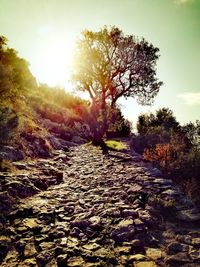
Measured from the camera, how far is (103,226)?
6.98 metres

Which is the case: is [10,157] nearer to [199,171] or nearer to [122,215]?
[122,215]

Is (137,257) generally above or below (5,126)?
below

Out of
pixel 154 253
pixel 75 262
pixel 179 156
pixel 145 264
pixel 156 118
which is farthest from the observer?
pixel 156 118

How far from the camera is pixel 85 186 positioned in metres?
10.7

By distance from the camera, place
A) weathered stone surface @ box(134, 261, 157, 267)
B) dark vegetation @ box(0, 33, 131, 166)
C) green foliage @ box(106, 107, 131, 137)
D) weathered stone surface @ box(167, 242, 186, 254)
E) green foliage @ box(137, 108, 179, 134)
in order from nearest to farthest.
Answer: weathered stone surface @ box(134, 261, 157, 267), weathered stone surface @ box(167, 242, 186, 254), dark vegetation @ box(0, 33, 131, 166), green foliage @ box(137, 108, 179, 134), green foliage @ box(106, 107, 131, 137)

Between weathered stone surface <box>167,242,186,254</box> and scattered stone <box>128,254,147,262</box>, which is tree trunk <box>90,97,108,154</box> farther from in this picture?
scattered stone <box>128,254,147,262</box>

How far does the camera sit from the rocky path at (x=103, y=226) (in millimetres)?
5566

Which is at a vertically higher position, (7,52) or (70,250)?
(7,52)

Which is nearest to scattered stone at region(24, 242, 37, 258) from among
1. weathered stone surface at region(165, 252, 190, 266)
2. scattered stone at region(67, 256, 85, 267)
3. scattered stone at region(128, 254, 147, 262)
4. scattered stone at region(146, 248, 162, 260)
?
scattered stone at region(67, 256, 85, 267)

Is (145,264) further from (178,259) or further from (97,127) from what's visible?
(97,127)

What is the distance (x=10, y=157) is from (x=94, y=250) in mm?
6897

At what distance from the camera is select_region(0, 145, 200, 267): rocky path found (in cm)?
557

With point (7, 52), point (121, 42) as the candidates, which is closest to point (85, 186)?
point (121, 42)

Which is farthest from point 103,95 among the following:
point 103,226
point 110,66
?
point 103,226
